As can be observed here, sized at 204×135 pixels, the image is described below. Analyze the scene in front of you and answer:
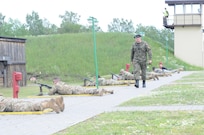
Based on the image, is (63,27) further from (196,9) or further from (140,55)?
(140,55)

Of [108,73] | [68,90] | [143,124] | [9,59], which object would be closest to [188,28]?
[108,73]

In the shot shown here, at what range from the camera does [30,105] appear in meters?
11.0

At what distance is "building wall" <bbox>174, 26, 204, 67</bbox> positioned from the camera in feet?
163

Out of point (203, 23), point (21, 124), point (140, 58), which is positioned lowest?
point (21, 124)

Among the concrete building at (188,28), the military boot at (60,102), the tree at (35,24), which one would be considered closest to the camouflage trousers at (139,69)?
the military boot at (60,102)

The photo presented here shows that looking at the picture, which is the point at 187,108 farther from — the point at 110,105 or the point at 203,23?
the point at 203,23

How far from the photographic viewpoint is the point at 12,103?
11.2m

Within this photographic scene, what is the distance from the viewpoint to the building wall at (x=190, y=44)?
163 feet

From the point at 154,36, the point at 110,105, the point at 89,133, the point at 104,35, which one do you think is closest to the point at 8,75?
the point at 110,105

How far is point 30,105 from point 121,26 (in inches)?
4516

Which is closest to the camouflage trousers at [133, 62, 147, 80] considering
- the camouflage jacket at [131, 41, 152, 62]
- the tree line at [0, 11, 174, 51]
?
the camouflage jacket at [131, 41, 152, 62]

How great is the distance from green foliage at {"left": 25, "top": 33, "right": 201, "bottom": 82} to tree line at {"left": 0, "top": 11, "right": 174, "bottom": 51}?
29.0 meters

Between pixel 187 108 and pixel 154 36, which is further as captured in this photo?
pixel 154 36

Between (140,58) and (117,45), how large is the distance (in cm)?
3436
